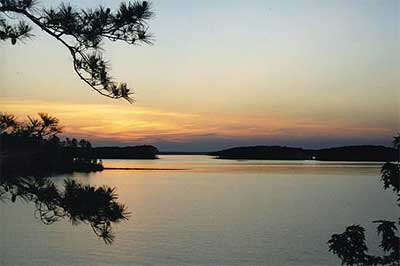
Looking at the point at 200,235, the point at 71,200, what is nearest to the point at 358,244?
the point at 71,200

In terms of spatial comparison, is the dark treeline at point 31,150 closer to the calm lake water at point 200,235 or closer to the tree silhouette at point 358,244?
the tree silhouette at point 358,244

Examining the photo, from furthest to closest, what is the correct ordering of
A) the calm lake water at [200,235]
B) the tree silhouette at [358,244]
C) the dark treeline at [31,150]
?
the calm lake water at [200,235] → the tree silhouette at [358,244] → the dark treeline at [31,150]

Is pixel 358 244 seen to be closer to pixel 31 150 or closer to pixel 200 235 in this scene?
pixel 31 150

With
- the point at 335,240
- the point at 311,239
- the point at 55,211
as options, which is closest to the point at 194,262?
the point at 311,239

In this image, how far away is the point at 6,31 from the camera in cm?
268

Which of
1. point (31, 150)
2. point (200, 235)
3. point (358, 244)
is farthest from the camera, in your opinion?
point (200, 235)

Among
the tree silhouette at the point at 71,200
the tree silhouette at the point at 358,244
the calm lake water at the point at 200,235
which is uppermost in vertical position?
the tree silhouette at the point at 71,200

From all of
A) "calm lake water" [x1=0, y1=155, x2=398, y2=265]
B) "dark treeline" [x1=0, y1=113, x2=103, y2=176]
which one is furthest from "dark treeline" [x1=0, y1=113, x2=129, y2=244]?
"calm lake water" [x1=0, y1=155, x2=398, y2=265]

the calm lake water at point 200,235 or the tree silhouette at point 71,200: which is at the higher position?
the tree silhouette at point 71,200

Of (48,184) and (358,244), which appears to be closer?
(48,184)

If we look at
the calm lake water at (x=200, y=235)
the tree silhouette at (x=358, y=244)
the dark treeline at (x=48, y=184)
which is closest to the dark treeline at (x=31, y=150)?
the dark treeline at (x=48, y=184)

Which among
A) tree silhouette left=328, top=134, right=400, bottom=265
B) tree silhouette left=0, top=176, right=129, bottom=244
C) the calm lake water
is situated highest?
tree silhouette left=0, top=176, right=129, bottom=244

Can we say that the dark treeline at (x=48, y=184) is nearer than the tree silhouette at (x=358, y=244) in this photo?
Yes

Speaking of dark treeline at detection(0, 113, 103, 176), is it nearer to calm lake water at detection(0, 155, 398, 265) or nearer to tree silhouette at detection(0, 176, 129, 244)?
tree silhouette at detection(0, 176, 129, 244)
